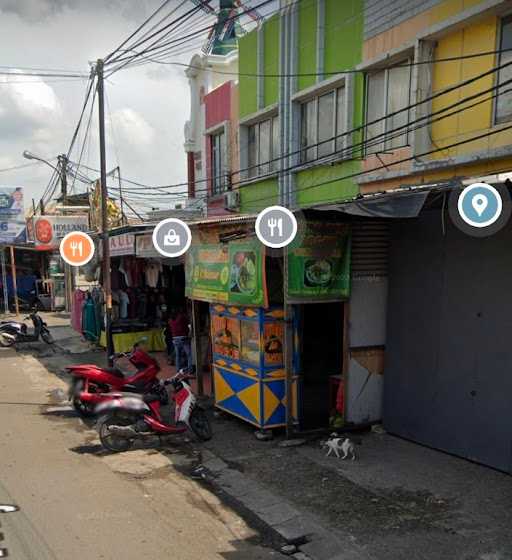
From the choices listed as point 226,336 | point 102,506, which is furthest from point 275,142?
point 102,506

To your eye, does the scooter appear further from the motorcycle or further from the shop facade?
the motorcycle

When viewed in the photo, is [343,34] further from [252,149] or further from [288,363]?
[288,363]

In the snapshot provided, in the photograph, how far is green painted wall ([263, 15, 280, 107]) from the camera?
44.9ft

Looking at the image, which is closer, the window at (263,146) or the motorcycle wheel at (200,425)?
the motorcycle wheel at (200,425)

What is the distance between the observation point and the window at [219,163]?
56.4 ft

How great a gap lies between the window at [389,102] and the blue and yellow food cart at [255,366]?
173 inches

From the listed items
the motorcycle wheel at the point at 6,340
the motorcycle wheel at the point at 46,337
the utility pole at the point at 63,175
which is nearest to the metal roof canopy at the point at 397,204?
the motorcycle wheel at the point at 46,337

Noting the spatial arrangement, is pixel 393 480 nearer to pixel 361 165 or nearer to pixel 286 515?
pixel 286 515

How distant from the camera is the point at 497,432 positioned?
634 cm

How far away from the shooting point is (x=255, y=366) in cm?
796

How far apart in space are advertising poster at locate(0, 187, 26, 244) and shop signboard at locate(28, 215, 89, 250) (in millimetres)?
6083

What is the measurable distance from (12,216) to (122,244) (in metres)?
16.2

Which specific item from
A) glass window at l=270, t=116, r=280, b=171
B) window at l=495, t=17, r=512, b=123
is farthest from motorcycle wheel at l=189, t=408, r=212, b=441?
glass window at l=270, t=116, r=280, b=171

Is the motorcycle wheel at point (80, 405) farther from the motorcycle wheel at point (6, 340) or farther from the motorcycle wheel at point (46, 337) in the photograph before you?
the motorcycle wheel at point (6, 340)
